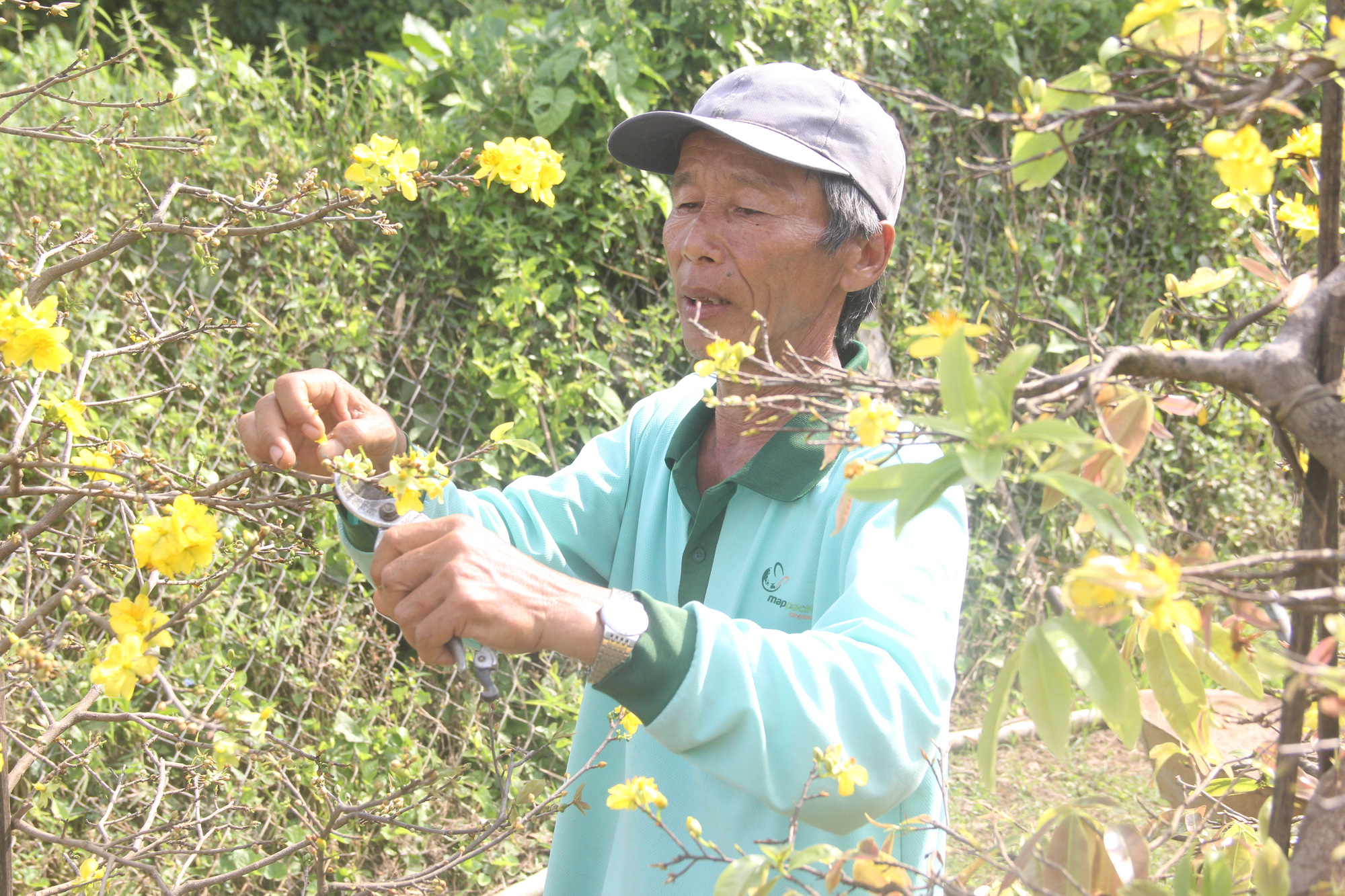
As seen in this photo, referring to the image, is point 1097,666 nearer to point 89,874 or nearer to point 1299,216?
point 1299,216

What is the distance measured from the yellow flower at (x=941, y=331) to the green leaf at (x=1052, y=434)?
11 centimetres

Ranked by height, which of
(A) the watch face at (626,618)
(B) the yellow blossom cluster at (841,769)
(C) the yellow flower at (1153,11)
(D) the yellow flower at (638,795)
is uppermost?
(C) the yellow flower at (1153,11)

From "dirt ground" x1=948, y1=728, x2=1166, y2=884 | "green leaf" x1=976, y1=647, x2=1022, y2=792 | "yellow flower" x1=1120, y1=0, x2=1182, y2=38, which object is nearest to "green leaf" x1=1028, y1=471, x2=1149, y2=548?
"green leaf" x1=976, y1=647, x2=1022, y2=792

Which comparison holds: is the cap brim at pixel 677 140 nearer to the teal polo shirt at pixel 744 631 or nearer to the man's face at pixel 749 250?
the man's face at pixel 749 250

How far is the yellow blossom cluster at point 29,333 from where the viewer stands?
1.12 m

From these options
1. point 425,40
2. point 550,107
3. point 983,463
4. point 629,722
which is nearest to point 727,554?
point 629,722

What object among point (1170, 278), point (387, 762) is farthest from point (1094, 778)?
point (1170, 278)

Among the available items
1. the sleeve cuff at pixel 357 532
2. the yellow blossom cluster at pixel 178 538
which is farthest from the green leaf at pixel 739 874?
the sleeve cuff at pixel 357 532

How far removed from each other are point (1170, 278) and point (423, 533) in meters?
0.95

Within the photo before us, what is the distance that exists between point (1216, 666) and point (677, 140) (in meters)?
1.51

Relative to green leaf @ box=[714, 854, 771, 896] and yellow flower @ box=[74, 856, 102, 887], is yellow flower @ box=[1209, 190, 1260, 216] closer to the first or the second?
green leaf @ box=[714, 854, 771, 896]

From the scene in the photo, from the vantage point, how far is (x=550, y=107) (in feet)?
10.9

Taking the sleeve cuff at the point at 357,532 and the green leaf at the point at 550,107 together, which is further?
the green leaf at the point at 550,107

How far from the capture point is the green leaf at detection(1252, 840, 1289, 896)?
81 cm
